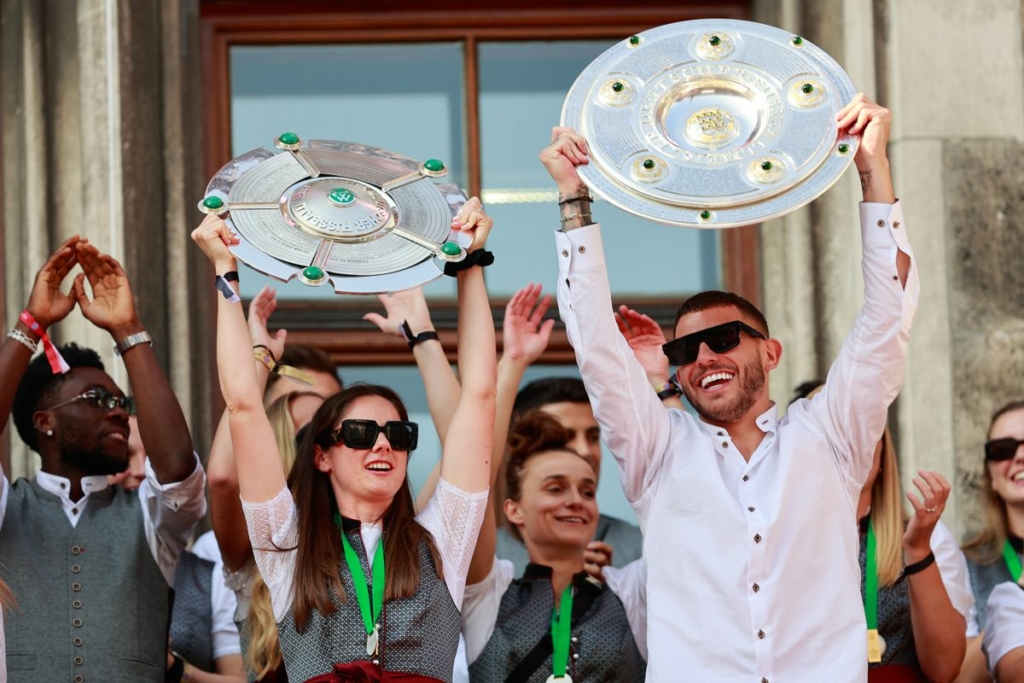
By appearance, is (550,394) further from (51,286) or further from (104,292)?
(51,286)

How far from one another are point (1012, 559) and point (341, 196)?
2433 mm

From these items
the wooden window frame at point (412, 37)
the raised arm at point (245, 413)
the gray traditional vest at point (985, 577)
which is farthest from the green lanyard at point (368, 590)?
the wooden window frame at point (412, 37)

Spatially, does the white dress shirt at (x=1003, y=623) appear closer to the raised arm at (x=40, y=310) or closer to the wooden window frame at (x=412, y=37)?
the wooden window frame at (x=412, y=37)

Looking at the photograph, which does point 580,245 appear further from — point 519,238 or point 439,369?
point 519,238

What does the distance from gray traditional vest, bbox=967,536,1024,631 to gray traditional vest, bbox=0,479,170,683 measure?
100 inches

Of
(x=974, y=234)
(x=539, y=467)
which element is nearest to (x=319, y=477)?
(x=539, y=467)

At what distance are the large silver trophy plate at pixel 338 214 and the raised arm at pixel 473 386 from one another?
8cm

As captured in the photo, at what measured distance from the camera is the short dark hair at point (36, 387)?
571 centimetres

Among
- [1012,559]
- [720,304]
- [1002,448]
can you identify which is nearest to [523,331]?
[720,304]

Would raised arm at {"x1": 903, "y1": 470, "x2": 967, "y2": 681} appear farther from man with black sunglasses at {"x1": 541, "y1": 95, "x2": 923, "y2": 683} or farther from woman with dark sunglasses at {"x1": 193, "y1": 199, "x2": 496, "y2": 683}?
woman with dark sunglasses at {"x1": 193, "y1": 199, "x2": 496, "y2": 683}

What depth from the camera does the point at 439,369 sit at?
216 inches

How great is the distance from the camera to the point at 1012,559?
19.4 feet

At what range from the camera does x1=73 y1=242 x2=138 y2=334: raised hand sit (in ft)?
18.3

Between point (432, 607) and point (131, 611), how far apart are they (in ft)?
3.29
